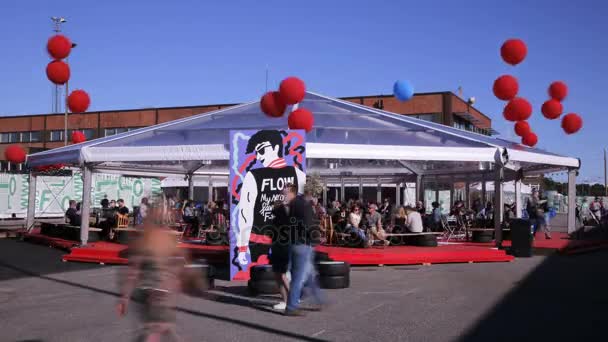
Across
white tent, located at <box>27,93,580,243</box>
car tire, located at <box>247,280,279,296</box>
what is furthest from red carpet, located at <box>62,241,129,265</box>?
car tire, located at <box>247,280,279,296</box>

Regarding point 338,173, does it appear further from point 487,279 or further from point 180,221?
point 487,279

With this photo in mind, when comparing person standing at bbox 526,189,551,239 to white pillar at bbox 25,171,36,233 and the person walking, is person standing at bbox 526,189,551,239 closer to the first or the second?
Answer: white pillar at bbox 25,171,36,233

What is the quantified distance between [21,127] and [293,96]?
51.3m

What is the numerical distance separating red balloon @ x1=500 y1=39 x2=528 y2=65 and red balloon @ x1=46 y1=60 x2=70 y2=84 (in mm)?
10664

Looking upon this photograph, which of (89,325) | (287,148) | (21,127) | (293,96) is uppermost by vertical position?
(21,127)

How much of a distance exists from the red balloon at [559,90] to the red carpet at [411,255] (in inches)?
205

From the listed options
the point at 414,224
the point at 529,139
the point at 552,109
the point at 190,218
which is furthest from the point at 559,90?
the point at 190,218

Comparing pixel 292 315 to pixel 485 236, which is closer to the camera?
pixel 292 315

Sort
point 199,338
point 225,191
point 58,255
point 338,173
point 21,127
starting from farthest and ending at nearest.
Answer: point 21,127 → point 225,191 → point 338,173 → point 58,255 → point 199,338

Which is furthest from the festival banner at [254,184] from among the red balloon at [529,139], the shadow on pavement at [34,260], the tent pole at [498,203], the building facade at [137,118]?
the building facade at [137,118]

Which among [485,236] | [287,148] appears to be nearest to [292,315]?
[287,148]

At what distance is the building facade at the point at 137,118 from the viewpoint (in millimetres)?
44969

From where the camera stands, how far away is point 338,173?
25.6m

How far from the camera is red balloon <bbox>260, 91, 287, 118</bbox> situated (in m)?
14.5
